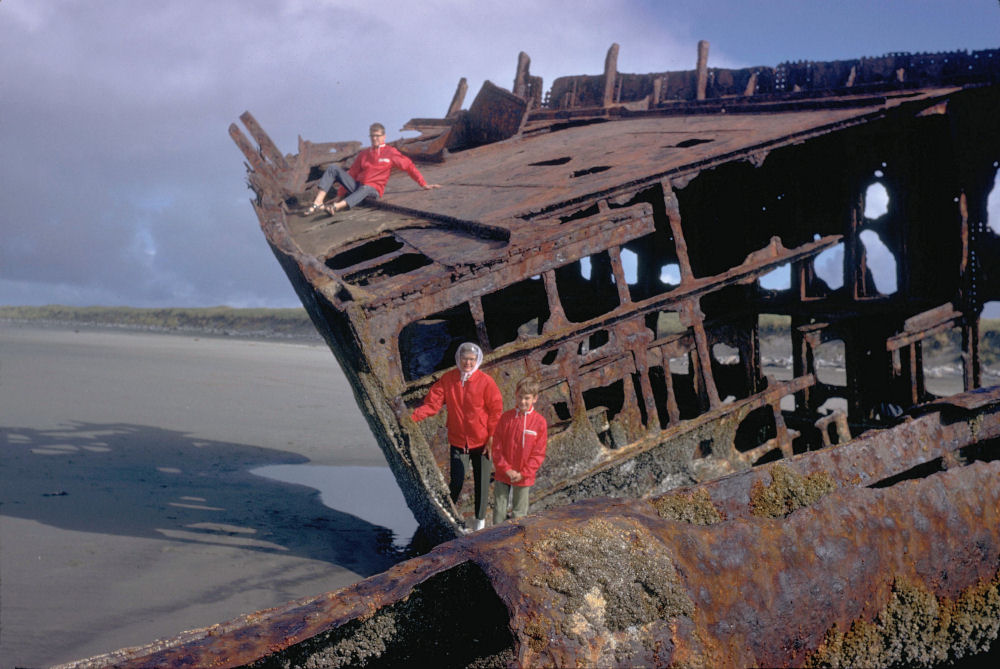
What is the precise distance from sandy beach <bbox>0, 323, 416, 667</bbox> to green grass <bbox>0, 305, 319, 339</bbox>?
2869 cm

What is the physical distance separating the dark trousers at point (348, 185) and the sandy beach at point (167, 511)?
10.9 ft

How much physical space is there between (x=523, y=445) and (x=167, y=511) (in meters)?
4.31

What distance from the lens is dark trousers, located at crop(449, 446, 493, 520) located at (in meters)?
4.71

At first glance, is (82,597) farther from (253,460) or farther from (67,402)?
(67,402)

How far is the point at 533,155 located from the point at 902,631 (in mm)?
7316

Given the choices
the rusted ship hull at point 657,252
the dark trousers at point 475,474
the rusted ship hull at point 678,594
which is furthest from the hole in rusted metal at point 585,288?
the rusted ship hull at point 678,594

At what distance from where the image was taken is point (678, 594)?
56.4 inches

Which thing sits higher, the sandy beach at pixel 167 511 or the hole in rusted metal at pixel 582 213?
the hole in rusted metal at pixel 582 213

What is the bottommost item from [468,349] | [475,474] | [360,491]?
[360,491]

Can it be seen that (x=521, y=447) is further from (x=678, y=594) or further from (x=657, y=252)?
(x=657, y=252)

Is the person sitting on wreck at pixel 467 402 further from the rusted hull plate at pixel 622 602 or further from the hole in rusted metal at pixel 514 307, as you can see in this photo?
the hole in rusted metal at pixel 514 307

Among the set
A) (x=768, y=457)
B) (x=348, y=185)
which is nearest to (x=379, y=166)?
(x=348, y=185)

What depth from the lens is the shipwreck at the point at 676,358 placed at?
1.40 metres

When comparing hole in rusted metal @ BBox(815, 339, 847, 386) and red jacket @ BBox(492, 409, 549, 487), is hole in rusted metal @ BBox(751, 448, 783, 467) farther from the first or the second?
Result: hole in rusted metal @ BBox(815, 339, 847, 386)
